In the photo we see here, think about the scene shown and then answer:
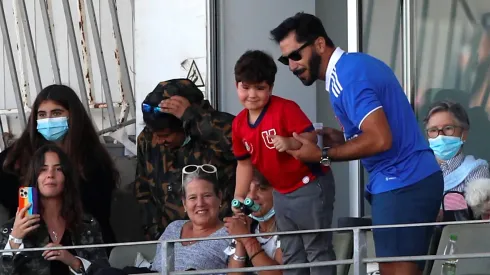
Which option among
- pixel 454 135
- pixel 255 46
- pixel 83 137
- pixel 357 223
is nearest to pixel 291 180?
pixel 357 223

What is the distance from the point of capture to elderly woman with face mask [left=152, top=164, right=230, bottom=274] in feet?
→ 18.6

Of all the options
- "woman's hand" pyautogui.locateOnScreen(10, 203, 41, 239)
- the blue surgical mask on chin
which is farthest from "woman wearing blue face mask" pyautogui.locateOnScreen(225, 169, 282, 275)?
"woman's hand" pyautogui.locateOnScreen(10, 203, 41, 239)

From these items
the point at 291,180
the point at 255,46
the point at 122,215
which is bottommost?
the point at 122,215

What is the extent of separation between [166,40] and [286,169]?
106 inches

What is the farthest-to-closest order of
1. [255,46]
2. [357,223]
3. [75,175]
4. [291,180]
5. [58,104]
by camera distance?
[255,46], [58,104], [75,175], [357,223], [291,180]

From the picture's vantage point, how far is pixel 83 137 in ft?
21.5

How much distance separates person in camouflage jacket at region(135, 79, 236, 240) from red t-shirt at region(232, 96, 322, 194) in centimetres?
104

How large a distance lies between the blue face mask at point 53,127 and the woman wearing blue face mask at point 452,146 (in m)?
2.05

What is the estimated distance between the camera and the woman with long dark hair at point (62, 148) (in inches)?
254

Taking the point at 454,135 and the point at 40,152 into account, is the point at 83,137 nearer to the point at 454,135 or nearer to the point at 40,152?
the point at 40,152

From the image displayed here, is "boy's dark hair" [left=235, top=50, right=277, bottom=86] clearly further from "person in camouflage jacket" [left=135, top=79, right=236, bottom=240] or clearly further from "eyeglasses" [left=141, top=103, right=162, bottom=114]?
"eyeglasses" [left=141, top=103, right=162, bottom=114]

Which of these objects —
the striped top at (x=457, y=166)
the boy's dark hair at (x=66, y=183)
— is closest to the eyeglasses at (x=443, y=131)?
the striped top at (x=457, y=166)

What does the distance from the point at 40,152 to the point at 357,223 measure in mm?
1706

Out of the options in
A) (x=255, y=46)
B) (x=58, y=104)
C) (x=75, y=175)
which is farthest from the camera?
(x=255, y=46)
